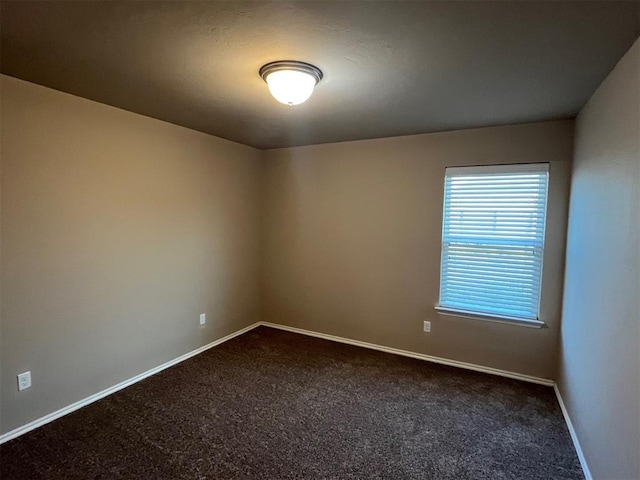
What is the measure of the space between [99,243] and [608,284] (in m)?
3.46

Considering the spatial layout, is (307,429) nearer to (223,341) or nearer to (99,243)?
(223,341)

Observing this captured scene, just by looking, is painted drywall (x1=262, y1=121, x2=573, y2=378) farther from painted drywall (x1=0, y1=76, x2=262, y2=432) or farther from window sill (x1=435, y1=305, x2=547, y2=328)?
painted drywall (x1=0, y1=76, x2=262, y2=432)

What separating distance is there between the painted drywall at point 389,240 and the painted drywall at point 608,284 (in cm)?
47

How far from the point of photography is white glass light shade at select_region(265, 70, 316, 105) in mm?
2006

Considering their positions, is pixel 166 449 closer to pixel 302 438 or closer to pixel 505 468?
pixel 302 438

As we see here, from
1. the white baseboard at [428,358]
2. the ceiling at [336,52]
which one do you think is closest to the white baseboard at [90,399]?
the white baseboard at [428,358]

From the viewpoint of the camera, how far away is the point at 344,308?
416 cm

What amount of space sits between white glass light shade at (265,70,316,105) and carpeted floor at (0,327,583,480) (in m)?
2.23

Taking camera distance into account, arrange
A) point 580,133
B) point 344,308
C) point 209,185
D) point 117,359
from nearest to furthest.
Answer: point 580,133
point 117,359
point 209,185
point 344,308

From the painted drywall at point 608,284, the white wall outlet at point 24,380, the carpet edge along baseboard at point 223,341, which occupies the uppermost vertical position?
the painted drywall at point 608,284

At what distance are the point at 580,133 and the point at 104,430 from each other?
4.14 m

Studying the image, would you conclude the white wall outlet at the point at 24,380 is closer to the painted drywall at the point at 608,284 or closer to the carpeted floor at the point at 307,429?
the carpeted floor at the point at 307,429

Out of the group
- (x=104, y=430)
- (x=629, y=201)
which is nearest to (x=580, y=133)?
(x=629, y=201)

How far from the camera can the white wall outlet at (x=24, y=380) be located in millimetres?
2373
